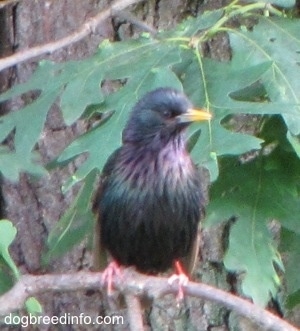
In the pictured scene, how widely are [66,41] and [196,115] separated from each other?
0.70 m

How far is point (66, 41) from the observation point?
14.6ft

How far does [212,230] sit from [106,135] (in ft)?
3.97

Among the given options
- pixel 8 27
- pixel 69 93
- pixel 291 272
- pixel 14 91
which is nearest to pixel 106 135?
pixel 69 93

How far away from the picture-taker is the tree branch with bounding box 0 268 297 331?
11.4ft

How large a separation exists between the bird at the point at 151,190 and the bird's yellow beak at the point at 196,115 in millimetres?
113

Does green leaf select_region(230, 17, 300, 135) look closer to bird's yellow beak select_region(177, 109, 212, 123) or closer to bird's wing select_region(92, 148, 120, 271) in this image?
bird's yellow beak select_region(177, 109, 212, 123)

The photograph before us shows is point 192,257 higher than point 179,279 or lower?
lower

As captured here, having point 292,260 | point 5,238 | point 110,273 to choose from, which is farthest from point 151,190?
point 5,238

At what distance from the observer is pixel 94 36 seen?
17.2 ft

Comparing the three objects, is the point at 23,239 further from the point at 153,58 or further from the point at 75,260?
the point at 153,58

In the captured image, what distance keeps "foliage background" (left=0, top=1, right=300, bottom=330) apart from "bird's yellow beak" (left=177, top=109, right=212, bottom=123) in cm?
3

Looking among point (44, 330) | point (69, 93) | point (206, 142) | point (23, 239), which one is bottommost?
point (44, 330)

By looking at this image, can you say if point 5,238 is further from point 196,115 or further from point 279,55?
point 279,55

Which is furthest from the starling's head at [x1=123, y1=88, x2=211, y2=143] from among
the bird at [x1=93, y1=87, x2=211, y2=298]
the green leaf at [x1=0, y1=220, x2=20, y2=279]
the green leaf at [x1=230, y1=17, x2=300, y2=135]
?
the green leaf at [x1=0, y1=220, x2=20, y2=279]
